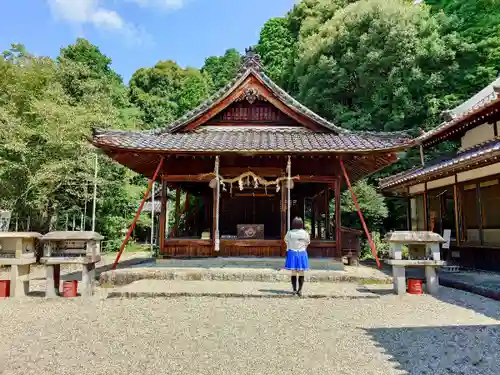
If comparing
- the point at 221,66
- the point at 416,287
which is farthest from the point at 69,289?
the point at 221,66

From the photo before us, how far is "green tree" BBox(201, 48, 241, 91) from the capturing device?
51.0 m

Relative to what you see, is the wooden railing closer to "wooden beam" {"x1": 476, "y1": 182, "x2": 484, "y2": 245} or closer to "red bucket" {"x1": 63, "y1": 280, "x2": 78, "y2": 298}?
"wooden beam" {"x1": 476, "y1": 182, "x2": 484, "y2": 245}

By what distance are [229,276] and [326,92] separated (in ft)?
67.2

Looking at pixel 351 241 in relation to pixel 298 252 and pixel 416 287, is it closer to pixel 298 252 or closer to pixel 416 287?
pixel 416 287

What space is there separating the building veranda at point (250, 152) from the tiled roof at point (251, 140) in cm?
3

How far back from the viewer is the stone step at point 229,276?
10000mm

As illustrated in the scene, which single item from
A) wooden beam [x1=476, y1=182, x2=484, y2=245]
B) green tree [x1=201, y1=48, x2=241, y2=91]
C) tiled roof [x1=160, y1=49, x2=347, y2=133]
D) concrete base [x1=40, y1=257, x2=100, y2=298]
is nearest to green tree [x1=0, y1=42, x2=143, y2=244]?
tiled roof [x1=160, y1=49, x2=347, y2=133]

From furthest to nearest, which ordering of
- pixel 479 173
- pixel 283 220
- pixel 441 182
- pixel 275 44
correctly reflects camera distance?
pixel 275 44
pixel 441 182
pixel 479 173
pixel 283 220

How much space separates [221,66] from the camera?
179 feet

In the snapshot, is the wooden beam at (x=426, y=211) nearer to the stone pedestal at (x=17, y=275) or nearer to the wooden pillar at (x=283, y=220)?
the wooden pillar at (x=283, y=220)

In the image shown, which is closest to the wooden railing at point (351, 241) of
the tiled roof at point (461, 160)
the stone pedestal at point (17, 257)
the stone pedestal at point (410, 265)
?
the tiled roof at point (461, 160)

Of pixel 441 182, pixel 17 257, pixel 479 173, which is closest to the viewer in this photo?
pixel 17 257

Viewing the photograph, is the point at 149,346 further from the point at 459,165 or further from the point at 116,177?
the point at 116,177

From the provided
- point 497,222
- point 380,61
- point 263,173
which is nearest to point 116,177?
point 263,173
